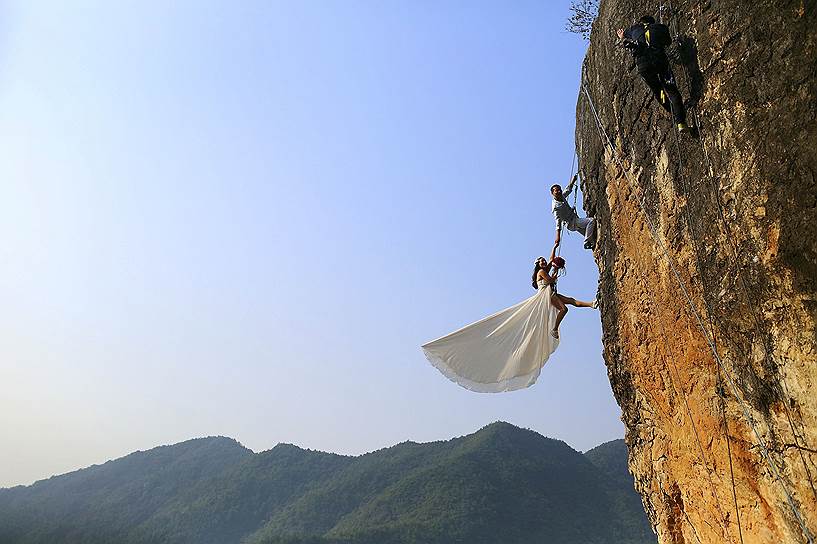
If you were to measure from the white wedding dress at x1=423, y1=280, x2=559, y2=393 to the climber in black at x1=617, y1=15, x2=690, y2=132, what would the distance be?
3587 mm

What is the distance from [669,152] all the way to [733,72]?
3.55ft

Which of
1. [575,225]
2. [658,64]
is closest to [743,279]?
[658,64]

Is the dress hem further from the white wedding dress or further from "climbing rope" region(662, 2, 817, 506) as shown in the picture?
"climbing rope" region(662, 2, 817, 506)

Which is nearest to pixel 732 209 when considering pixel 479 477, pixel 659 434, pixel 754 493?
pixel 754 493

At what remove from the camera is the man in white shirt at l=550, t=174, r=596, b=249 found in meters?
8.69

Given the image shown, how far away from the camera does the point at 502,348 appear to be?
9.50 m

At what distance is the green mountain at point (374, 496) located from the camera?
92.2 m

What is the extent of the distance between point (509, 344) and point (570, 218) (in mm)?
2109

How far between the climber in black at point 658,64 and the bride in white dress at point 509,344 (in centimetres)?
338

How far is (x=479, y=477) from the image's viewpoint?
102m

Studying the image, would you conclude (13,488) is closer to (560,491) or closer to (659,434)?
(560,491)

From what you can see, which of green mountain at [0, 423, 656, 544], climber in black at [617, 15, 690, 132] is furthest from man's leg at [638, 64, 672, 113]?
green mountain at [0, 423, 656, 544]

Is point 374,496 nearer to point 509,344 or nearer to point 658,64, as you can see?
point 509,344

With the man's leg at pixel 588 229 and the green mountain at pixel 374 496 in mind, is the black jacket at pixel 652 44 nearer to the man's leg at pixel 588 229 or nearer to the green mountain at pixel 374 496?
the man's leg at pixel 588 229
